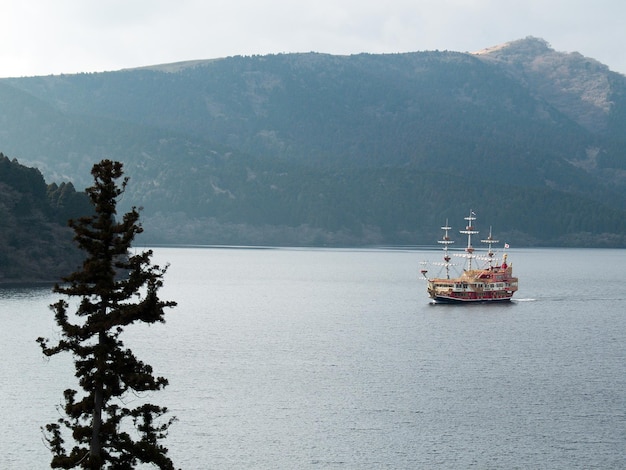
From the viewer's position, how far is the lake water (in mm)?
72500

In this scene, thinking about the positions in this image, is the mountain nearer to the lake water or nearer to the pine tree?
the lake water

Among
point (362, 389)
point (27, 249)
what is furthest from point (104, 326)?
point (27, 249)

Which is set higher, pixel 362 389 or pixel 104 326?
pixel 104 326

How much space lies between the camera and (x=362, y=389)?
95.6 metres

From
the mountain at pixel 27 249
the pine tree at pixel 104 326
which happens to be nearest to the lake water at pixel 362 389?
the pine tree at pixel 104 326

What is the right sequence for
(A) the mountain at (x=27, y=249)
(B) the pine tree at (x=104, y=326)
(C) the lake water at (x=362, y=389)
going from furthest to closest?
(A) the mountain at (x=27, y=249) → (C) the lake water at (x=362, y=389) → (B) the pine tree at (x=104, y=326)

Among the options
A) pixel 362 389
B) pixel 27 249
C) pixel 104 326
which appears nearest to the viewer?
pixel 104 326

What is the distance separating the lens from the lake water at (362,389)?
72500 millimetres

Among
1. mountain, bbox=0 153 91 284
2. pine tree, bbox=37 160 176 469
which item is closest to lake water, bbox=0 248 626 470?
pine tree, bbox=37 160 176 469

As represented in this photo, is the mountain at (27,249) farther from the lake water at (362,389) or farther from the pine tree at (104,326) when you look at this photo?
the pine tree at (104,326)

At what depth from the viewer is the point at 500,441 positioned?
76.0 metres

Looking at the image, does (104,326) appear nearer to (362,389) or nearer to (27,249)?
(362,389)

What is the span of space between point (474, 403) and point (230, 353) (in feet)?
126

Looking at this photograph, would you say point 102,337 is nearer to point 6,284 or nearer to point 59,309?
point 59,309
